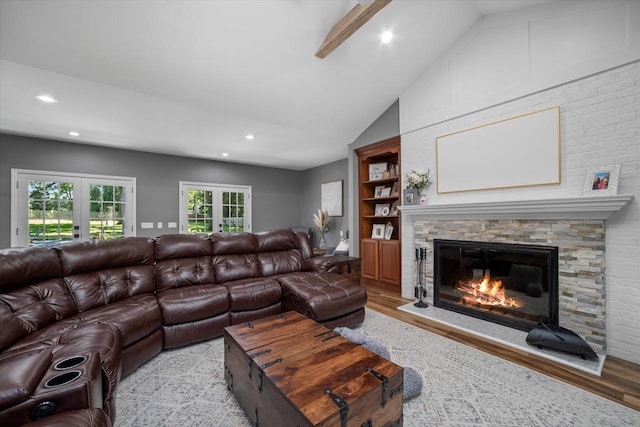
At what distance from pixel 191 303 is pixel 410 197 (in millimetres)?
2916

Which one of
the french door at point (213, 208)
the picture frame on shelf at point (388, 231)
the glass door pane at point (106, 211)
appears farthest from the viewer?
the french door at point (213, 208)

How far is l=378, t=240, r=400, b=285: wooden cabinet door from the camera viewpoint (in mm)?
4039

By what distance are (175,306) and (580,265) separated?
3.67 metres

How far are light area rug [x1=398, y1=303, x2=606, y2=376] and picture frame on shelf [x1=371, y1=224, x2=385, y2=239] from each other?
4.39 feet

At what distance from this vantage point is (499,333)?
2.62 m

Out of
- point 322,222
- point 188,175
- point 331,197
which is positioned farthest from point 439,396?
point 188,175

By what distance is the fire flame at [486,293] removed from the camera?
2.92m

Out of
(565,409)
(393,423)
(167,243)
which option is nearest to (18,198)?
(167,243)

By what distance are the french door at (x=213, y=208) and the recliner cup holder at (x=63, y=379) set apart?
4911mm

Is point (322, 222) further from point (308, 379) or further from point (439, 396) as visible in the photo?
point (308, 379)

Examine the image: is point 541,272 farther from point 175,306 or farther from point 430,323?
point 175,306

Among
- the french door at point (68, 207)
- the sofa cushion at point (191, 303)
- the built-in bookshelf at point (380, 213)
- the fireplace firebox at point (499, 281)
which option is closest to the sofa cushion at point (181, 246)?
the sofa cushion at point (191, 303)

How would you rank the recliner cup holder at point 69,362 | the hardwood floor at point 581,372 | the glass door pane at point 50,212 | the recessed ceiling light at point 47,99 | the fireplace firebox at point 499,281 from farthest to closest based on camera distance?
the glass door pane at point 50,212, the recessed ceiling light at point 47,99, the fireplace firebox at point 499,281, the hardwood floor at point 581,372, the recliner cup holder at point 69,362

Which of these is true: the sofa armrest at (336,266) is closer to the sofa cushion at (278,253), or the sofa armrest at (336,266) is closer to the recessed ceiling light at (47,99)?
the sofa cushion at (278,253)
